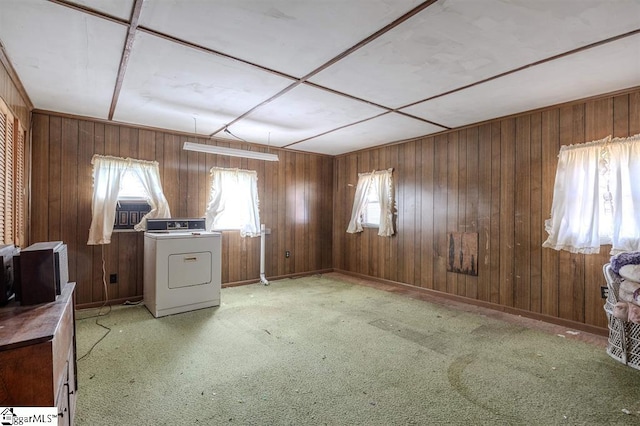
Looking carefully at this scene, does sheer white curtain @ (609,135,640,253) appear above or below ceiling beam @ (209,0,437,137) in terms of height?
A: below

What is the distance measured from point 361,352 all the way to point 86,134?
161 inches

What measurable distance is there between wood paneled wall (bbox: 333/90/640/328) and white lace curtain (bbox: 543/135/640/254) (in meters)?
0.11

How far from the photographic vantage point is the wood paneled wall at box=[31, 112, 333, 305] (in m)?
3.75

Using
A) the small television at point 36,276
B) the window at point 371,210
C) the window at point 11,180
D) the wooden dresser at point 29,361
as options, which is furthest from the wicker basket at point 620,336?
the window at point 11,180

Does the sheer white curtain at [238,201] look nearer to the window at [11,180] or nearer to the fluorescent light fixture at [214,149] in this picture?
the fluorescent light fixture at [214,149]

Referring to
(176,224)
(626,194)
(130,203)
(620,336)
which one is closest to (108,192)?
(130,203)

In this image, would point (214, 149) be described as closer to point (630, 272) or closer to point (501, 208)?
point (501, 208)

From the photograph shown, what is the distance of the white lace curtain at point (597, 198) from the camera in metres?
2.92

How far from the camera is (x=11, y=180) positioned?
280cm

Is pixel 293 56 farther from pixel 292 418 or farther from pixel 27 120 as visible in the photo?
pixel 27 120

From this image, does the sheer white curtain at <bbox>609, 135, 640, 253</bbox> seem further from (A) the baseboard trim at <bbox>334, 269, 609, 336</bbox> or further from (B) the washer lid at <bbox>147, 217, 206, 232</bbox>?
(B) the washer lid at <bbox>147, 217, 206, 232</bbox>

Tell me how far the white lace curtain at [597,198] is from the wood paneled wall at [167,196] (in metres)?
3.79

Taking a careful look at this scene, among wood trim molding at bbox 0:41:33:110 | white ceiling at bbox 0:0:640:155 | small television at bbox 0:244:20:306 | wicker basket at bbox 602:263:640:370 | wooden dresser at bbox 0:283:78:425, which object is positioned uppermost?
white ceiling at bbox 0:0:640:155

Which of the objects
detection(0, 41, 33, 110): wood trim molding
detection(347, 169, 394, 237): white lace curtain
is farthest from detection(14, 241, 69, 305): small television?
detection(347, 169, 394, 237): white lace curtain
